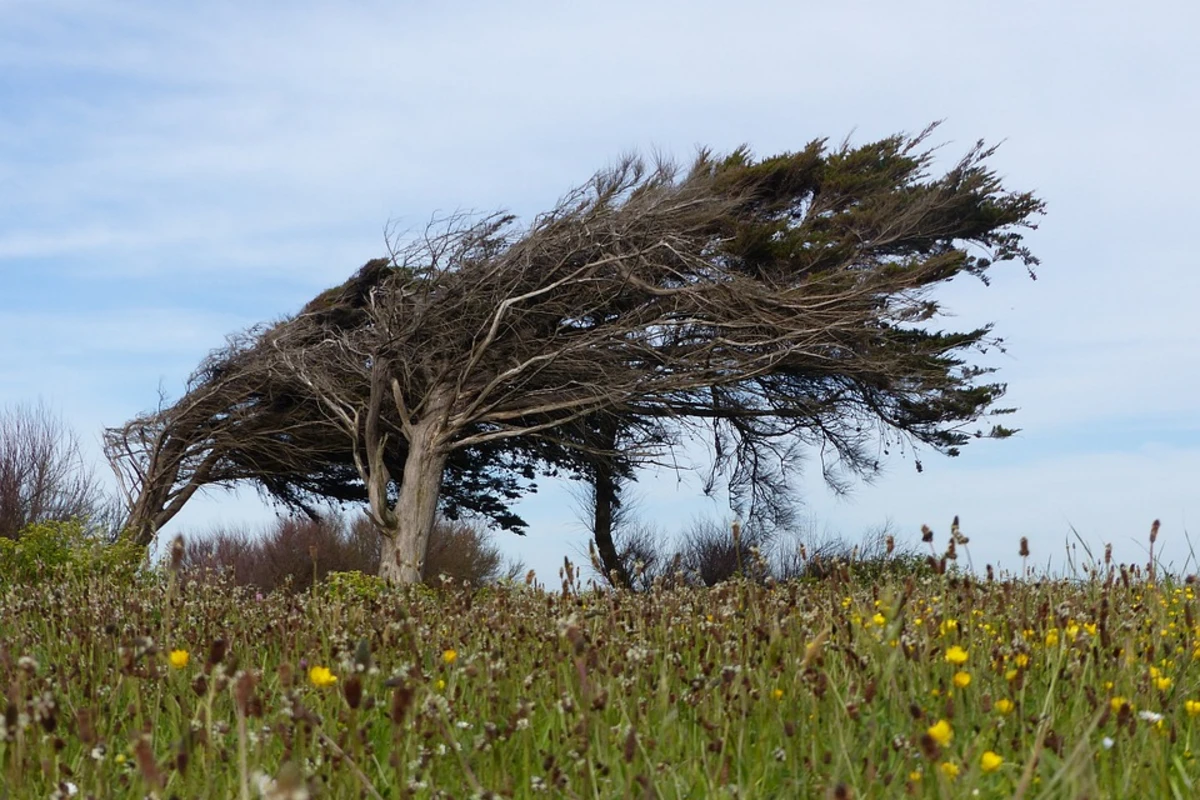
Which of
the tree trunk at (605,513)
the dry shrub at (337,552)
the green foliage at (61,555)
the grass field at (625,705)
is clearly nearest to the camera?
the grass field at (625,705)

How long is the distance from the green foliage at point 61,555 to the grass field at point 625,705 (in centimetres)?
662

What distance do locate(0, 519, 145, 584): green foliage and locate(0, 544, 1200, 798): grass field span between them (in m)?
6.62

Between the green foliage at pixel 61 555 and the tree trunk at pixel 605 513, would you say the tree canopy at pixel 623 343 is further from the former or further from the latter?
the green foliage at pixel 61 555

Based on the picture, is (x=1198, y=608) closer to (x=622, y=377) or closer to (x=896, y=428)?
(x=622, y=377)

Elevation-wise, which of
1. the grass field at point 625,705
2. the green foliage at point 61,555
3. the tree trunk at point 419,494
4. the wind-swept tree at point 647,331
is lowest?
the grass field at point 625,705

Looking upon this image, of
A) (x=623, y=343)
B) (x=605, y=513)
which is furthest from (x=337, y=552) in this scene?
(x=623, y=343)

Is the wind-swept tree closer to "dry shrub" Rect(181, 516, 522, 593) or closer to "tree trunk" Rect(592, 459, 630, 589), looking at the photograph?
"tree trunk" Rect(592, 459, 630, 589)

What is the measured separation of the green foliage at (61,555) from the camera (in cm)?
1177

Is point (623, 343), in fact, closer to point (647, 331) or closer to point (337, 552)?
point (647, 331)

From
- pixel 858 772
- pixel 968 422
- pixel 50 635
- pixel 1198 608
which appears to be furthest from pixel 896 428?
pixel 858 772

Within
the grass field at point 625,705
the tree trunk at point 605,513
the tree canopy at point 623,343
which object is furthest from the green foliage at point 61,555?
the tree trunk at point 605,513

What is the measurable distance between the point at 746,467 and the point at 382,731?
15.2m

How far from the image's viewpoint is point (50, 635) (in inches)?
222

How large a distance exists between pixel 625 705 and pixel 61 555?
11459 millimetres
